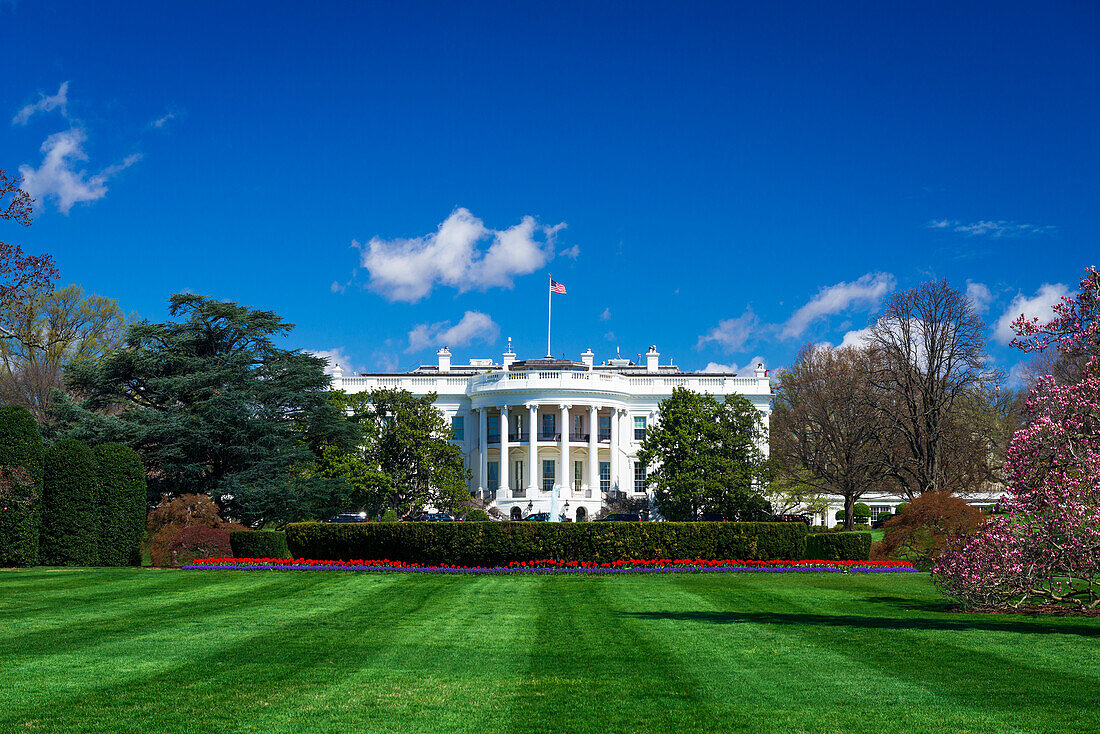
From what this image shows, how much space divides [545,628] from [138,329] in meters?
31.3

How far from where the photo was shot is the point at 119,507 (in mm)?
26234

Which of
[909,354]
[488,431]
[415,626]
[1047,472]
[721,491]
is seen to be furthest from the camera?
[488,431]

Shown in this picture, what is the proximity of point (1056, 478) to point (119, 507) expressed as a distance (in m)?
23.8

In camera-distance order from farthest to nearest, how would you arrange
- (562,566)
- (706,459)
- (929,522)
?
(706,459)
(562,566)
(929,522)

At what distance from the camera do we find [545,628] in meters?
13.0

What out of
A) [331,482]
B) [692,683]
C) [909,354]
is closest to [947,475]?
[909,354]

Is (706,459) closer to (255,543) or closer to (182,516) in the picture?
(255,543)

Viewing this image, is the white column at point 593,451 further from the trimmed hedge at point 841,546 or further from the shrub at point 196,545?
the shrub at point 196,545

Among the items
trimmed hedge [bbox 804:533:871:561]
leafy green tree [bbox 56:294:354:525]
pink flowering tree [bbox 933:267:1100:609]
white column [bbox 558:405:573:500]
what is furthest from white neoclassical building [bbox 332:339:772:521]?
pink flowering tree [bbox 933:267:1100:609]

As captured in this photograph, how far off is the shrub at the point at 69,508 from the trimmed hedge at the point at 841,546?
810 inches

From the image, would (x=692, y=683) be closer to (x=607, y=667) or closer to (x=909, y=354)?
(x=607, y=667)

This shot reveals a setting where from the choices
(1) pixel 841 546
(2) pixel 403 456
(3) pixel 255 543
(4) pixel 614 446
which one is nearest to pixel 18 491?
(3) pixel 255 543

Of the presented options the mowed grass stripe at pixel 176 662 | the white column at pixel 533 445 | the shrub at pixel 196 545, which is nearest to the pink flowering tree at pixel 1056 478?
the mowed grass stripe at pixel 176 662

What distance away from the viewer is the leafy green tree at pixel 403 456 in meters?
44.9
